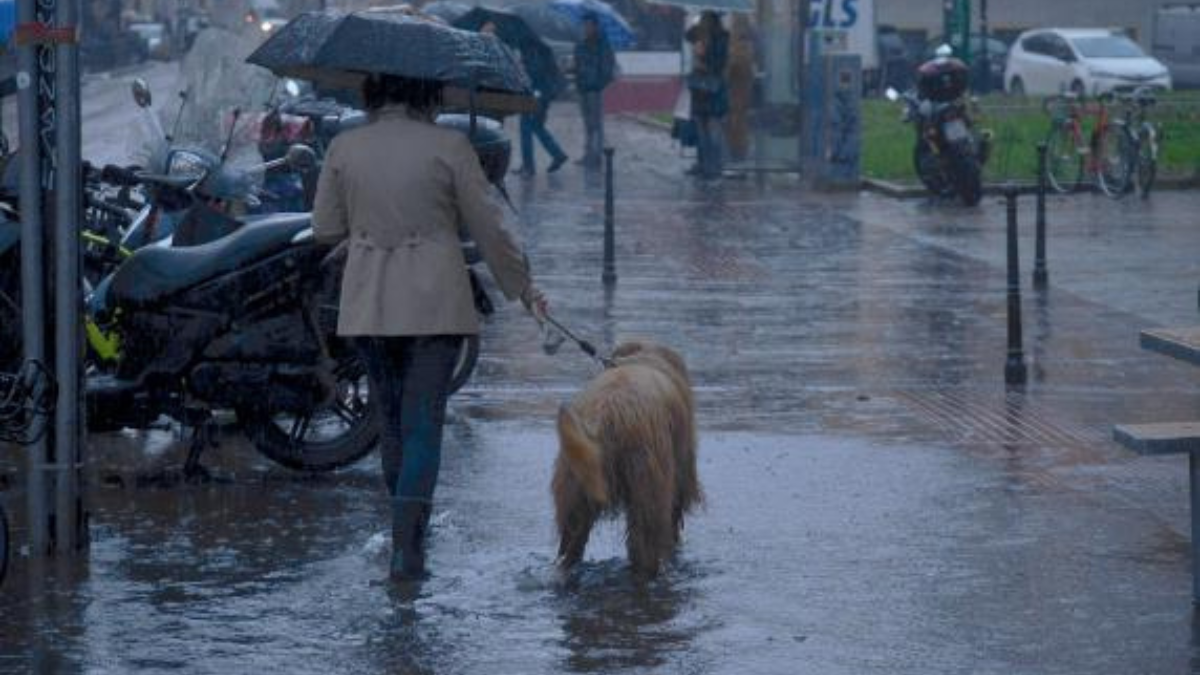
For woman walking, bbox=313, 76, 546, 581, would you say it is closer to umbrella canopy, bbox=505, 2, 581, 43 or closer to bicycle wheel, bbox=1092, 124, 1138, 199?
bicycle wheel, bbox=1092, 124, 1138, 199

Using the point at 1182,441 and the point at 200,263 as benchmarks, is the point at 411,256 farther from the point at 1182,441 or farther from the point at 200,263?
the point at 1182,441

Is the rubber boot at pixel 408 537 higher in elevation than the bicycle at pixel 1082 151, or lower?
lower

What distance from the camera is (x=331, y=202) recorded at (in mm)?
8266

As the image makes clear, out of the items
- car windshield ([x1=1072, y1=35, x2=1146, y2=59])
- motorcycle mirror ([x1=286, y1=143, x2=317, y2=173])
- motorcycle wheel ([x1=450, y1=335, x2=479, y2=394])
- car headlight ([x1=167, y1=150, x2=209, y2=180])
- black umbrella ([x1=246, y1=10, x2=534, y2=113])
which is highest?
car windshield ([x1=1072, y1=35, x2=1146, y2=59])

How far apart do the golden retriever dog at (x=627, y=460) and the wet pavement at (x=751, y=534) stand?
0.59 ft

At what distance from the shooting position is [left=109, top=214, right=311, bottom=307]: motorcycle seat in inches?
385

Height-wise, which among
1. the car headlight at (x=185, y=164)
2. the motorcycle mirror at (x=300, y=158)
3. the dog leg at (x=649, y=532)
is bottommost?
the dog leg at (x=649, y=532)

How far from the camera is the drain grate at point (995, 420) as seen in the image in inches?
438

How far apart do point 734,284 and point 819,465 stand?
284 inches

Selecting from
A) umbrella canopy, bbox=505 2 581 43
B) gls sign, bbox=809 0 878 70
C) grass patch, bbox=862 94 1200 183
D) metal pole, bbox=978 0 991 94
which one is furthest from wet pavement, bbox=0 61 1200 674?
metal pole, bbox=978 0 991 94

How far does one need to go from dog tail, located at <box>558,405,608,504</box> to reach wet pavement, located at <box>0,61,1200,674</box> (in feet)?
1.29

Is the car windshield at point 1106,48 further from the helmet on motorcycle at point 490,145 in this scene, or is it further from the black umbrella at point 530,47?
the helmet on motorcycle at point 490,145

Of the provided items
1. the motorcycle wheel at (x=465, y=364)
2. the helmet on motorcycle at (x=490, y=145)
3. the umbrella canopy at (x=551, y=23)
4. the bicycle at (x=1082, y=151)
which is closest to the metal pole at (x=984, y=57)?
the umbrella canopy at (x=551, y=23)

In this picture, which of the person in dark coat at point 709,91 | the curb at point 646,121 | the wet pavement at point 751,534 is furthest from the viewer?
the curb at point 646,121
